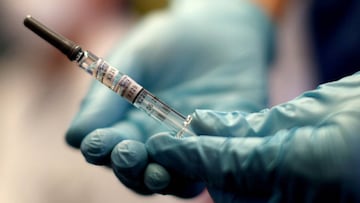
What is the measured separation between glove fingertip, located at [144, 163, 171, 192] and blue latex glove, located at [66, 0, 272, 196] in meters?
0.06

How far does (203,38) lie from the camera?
894 millimetres

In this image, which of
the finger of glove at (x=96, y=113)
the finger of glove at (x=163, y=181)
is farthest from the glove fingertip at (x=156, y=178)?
the finger of glove at (x=96, y=113)

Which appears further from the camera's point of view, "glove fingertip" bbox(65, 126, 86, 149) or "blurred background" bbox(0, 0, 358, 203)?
"blurred background" bbox(0, 0, 358, 203)

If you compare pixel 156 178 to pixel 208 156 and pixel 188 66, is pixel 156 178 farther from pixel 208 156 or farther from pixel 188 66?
pixel 188 66

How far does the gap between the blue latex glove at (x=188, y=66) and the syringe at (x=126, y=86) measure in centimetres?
6

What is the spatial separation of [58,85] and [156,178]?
1.81 ft

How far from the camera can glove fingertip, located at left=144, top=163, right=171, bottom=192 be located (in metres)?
0.52

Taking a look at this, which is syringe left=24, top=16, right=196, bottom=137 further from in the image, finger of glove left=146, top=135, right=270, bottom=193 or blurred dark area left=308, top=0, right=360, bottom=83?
blurred dark area left=308, top=0, right=360, bottom=83

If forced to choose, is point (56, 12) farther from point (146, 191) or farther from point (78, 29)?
point (146, 191)

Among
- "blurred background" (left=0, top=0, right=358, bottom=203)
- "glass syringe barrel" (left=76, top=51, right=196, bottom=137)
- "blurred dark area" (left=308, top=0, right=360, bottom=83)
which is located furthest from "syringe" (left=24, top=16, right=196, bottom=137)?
"blurred dark area" (left=308, top=0, right=360, bottom=83)

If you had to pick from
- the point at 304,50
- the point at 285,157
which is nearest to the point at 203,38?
the point at 304,50

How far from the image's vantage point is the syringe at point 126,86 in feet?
1.81

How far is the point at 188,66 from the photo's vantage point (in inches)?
33.9

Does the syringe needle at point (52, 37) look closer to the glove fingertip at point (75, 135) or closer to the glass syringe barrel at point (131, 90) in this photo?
the glass syringe barrel at point (131, 90)
